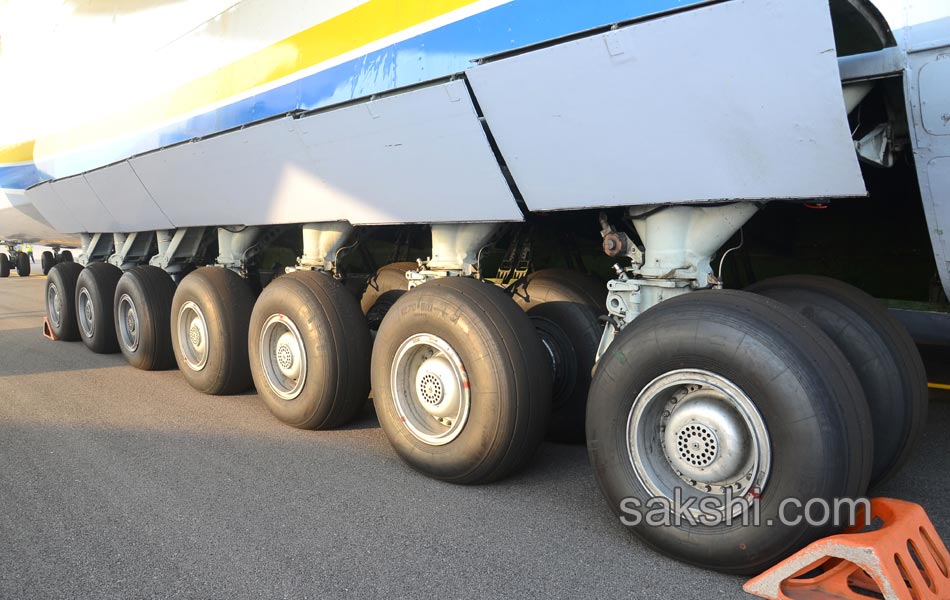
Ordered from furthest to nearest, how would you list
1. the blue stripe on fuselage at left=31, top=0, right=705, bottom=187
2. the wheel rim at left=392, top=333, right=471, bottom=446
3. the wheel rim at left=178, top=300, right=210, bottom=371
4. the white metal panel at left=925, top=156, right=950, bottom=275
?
1. the wheel rim at left=178, top=300, right=210, bottom=371
2. the wheel rim at left=392, top=333, right=471, bottom=446
3. the blue stripe on fuselage at left=31, top=0, right=705, bottom=187
4. the white metal panel at left=925, top=156, right=950, bottom=275

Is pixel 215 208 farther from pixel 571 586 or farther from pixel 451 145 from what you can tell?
pixel 571 586

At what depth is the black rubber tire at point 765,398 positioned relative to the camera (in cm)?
221

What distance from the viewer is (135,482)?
11.3 ft

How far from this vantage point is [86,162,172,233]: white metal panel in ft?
19.1

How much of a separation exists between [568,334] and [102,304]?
4926 millimetres

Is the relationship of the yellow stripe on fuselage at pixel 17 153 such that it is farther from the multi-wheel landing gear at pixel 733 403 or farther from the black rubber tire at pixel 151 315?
the multi-wheel landing gear at pixel 733 403

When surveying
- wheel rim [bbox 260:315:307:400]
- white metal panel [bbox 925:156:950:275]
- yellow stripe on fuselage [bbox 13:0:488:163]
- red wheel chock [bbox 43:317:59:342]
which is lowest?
red wheel chock [bbox 43:317:59:342]

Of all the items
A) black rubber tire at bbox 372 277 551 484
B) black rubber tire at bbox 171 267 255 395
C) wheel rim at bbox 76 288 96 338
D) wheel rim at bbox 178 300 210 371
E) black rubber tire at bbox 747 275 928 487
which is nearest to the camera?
black rubber tire at bbox 747 275 928 487

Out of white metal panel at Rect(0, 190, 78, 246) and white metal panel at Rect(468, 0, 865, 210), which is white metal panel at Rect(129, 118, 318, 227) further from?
white metal panel at Rect(0, 190, 78, 246)

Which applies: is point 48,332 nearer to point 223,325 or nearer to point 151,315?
point 151,315

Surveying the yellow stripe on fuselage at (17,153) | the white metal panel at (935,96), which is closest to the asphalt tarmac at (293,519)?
the white metal panel at (935,96)

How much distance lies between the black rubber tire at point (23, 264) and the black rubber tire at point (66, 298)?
1098 cm

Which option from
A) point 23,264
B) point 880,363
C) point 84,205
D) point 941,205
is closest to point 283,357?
point 880,363

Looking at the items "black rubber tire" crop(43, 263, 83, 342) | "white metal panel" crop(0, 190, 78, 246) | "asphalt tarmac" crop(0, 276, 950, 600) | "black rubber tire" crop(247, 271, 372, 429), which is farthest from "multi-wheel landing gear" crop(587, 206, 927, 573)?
"white metal panel" crop(0, 190, 78, 246)
